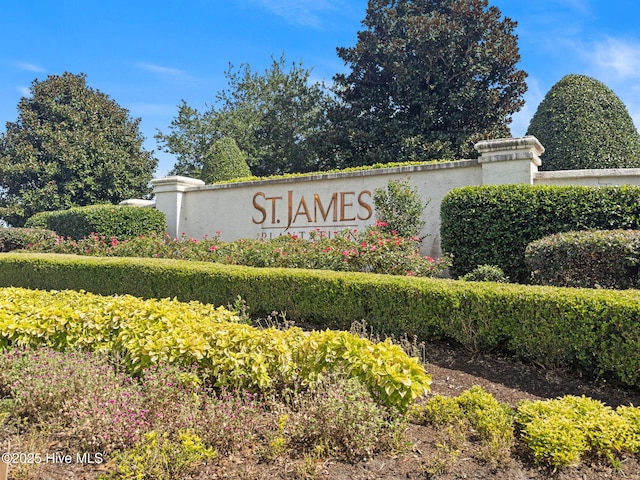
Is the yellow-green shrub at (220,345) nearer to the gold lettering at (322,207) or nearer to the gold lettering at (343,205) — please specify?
the gold lettering at (343,205)

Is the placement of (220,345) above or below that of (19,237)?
below

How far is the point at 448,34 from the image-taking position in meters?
15.3

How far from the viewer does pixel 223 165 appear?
532 inches

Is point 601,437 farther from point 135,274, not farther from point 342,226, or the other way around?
point 342,226

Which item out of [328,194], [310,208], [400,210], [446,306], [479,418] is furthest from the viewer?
[310,208]

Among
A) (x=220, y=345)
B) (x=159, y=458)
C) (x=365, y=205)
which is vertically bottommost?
(x=159, y=458)

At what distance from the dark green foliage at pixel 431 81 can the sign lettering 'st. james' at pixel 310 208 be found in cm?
586

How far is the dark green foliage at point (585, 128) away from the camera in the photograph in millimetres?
10133

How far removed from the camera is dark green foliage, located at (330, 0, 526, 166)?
15289 millimetres

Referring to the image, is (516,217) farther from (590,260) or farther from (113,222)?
(113,222)

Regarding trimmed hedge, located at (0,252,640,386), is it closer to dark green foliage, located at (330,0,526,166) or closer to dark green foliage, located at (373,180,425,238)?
dark green foliage, located at (373,180,425,238)

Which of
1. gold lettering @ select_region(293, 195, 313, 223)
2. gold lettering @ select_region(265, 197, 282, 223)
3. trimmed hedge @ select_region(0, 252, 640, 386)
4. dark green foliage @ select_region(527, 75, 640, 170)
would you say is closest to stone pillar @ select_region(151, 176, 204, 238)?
gold lettering @ select_region(265, 197, 282, 223)

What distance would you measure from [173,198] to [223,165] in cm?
189

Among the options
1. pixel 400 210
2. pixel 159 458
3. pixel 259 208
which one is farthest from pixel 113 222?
pixel 159 458
